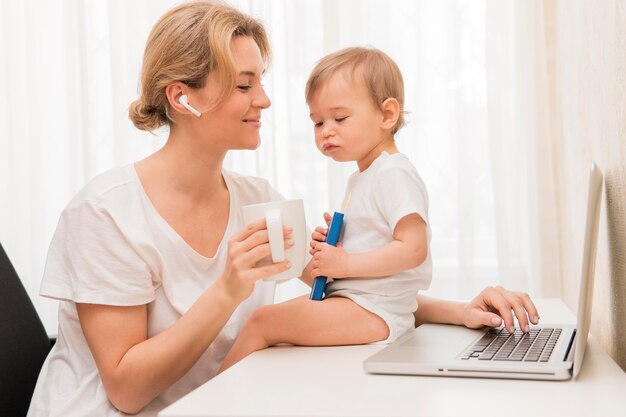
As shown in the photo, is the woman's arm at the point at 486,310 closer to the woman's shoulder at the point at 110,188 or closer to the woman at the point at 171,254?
the woman at the point at 171,254

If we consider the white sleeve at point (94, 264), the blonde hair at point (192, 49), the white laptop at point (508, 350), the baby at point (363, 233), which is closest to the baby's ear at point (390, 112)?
the baby at point (363, 233)

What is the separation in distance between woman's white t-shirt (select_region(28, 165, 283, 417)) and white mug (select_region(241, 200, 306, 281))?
0.26m

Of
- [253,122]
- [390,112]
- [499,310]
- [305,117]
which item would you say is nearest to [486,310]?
[499,310]

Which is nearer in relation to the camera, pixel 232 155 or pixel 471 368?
pixel 471 368

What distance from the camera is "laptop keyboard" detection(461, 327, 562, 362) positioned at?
0.92m

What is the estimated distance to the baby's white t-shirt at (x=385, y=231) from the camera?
1176mm

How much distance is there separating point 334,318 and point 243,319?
0.95 feet

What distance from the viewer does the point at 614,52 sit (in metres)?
0.99

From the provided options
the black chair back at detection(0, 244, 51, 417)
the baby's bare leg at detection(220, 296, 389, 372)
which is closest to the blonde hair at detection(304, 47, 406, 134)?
the baby's bare leg at detection(220, 296, 389, 372)

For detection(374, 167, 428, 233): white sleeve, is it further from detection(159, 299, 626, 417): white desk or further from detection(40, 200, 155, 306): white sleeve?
detection(40, 200, 155, 306): white sleeve

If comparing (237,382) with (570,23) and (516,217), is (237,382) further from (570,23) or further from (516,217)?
(516,217)

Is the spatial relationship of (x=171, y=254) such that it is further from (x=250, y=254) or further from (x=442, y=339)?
(x=442, y=339)

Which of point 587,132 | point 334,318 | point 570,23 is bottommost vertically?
point 334,318

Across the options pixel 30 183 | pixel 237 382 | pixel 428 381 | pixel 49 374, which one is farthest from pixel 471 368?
pixel 30 183
